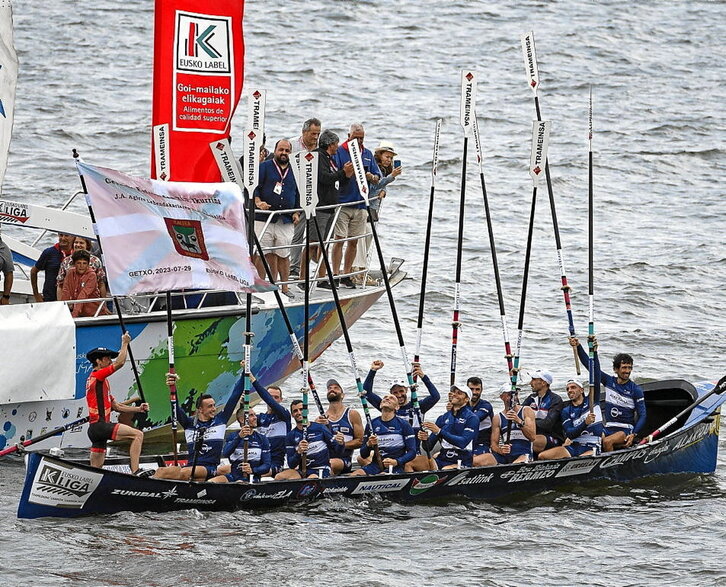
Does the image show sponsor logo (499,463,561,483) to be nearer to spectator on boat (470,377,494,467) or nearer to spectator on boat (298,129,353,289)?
spectator on boat (470,377,494,467)

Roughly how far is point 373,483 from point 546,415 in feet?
9.33

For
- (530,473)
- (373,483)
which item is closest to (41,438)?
(373,483)

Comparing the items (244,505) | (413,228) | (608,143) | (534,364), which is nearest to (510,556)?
(244,505)

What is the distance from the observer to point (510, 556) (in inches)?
628

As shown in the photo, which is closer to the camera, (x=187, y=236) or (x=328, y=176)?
(x=187, y=236)

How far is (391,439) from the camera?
17562 millimetres

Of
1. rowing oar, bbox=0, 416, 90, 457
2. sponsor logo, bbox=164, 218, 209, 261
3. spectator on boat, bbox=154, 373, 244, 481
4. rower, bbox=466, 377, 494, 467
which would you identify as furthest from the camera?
rower, bbox=466, 377, 494, 467

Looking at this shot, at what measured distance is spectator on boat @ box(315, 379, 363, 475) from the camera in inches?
696

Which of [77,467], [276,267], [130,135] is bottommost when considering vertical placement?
[77,467]

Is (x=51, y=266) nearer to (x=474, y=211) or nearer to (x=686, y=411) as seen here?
(x=686, y=411)

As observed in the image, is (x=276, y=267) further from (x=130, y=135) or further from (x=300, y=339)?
(x=130, y=135)

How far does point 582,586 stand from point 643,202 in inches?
811

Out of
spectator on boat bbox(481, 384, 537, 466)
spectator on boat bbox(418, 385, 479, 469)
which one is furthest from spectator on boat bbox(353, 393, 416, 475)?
spectator on boat bbox(481, 384, 537, 466)

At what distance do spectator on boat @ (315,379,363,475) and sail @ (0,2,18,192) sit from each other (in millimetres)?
5135
